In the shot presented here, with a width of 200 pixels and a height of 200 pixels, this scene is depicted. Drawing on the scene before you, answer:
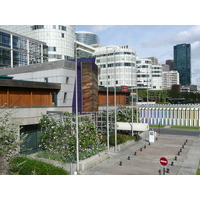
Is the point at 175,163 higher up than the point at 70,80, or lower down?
lower down

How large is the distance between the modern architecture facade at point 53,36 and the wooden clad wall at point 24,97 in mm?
58332

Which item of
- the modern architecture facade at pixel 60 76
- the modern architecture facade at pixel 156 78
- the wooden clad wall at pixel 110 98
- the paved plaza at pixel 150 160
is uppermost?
the modern architecture facade at pixel 156 78

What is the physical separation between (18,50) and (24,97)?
56.4 metres

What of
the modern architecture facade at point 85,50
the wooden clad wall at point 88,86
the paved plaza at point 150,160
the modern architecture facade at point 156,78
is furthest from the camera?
the modern architecture facade at point 156,78

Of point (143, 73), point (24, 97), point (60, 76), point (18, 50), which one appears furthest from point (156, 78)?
point (24, 97)

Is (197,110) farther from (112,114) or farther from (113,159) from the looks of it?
(113,159)

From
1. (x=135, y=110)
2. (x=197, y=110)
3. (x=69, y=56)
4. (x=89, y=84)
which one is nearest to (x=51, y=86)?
(x=89, y=84)

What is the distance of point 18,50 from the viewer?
7500 centimetres

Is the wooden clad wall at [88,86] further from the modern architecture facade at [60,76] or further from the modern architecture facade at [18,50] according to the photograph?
the modern architecture facade at [18,50]

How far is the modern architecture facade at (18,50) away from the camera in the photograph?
71.4 meters

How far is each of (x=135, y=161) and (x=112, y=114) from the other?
36.3 feet

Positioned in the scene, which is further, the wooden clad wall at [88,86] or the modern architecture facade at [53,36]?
the modern architecture facade at [53,36]

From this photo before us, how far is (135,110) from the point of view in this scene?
3834 cm

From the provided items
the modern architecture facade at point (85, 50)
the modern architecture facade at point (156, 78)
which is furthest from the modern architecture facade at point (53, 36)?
the modern architecture facade at point (156, 78)
